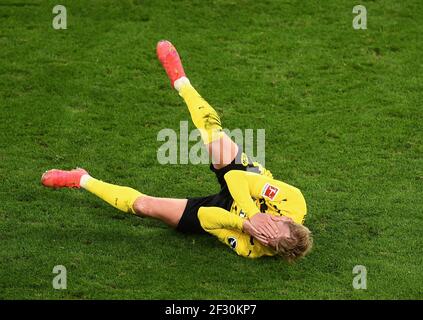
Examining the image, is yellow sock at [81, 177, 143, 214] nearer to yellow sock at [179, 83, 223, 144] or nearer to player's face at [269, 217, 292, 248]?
yellow sock at [179, 83, 223, 144]

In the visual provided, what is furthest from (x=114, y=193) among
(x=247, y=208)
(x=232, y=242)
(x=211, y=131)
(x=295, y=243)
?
(x=295, y=243)

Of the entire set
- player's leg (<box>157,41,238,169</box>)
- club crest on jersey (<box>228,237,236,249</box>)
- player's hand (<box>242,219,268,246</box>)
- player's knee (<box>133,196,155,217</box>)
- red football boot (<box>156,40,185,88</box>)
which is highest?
red football boot (<box>156,40,185,88</box>)

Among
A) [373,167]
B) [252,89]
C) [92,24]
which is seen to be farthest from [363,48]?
[92,24]

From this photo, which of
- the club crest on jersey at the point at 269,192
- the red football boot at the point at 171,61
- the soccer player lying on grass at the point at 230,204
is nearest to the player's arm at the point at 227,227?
the soccer player lying on grass at the point at 230,204

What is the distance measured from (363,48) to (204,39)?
2.22 metres

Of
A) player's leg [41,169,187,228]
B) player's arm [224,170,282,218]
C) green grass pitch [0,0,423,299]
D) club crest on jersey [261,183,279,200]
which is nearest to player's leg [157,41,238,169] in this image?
player's arm [224,170,282,218]

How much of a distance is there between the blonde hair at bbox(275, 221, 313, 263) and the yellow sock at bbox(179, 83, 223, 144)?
1.17 metres

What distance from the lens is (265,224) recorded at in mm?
7840

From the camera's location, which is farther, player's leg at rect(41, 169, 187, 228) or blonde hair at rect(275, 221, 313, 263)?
player's leg at rect(41, 169, 187, 228)

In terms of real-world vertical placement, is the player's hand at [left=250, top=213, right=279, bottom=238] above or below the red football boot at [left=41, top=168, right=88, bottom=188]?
below

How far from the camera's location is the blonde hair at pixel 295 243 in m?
7.75

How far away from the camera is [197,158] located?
1008cm

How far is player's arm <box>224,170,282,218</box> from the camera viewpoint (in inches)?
315

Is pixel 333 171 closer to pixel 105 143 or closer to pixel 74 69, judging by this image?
pixel 105 143
